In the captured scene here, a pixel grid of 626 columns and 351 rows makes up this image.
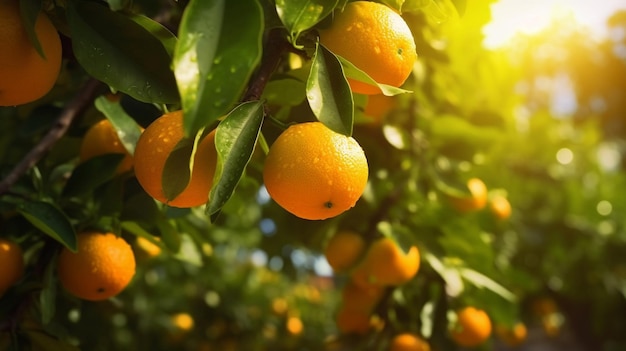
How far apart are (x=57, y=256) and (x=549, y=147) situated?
2056mm

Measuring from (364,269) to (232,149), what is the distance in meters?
0.65

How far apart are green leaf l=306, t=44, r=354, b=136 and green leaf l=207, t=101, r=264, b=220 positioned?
66 mm

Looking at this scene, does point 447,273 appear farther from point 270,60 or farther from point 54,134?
point 54,134

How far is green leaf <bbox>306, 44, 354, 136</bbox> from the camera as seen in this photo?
53 centimetres

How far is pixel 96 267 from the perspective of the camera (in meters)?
0.79

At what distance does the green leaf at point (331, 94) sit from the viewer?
1.73 ft

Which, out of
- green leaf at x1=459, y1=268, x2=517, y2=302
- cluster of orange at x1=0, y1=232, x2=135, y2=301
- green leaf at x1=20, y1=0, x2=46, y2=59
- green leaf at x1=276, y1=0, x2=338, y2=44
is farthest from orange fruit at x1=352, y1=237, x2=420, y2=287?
green leaf at x1=20, y1=0, x2=46, y2=59

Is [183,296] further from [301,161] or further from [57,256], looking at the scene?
[301,161]

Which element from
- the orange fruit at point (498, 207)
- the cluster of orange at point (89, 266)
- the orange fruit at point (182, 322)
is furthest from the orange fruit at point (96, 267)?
the orange fruit at point (182, 322)

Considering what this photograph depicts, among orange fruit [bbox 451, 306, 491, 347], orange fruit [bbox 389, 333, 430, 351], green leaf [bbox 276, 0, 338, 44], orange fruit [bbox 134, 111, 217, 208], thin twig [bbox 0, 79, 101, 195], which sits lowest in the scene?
orange fruit [bbox 389, 333, 430, 351]

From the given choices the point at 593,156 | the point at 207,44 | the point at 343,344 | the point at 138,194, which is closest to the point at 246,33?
the point at 207,44

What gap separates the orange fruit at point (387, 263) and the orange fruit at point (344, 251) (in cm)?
3

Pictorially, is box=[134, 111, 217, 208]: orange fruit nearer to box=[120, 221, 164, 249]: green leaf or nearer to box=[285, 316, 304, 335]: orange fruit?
box=[120, 221, 164, 249]: green leaf

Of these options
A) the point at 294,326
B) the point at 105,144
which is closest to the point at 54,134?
the point at 105,144
